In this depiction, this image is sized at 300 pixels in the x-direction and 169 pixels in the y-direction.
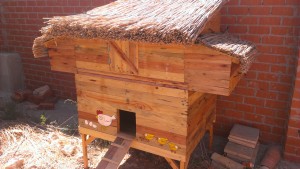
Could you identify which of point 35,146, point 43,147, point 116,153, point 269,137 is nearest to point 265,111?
point 269,137

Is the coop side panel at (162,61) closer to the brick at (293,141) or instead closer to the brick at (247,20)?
the brick at (247,20)

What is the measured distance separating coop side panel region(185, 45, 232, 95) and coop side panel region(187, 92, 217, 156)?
0.24 meters

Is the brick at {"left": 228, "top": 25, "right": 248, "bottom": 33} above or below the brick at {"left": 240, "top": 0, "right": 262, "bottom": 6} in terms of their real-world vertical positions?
below

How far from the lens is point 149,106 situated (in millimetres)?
2973

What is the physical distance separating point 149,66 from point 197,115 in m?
0.85

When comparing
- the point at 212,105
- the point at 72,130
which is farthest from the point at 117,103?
the point at 72,130

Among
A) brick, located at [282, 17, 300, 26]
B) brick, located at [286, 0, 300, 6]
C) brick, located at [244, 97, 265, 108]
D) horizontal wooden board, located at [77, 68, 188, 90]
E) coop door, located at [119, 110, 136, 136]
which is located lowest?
coop door, located at [119, 110, 136, 136]

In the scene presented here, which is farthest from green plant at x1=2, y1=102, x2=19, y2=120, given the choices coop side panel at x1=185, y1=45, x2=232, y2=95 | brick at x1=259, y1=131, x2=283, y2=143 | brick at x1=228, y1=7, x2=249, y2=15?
brick at x1=259, y1=131, x2=283, y2=143

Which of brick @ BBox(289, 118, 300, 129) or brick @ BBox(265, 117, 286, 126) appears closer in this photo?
brick @ BBox(289, 118, 300, 129)

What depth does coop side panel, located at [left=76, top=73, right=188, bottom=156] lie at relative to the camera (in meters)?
2.83

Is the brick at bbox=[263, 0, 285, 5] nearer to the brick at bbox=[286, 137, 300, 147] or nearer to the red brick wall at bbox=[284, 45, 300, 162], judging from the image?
the red brick wall at bbox=[284, 45, 300, 162]

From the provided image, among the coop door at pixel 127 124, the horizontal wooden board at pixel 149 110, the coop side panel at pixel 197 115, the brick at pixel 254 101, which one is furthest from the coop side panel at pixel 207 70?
the brick at pixel 254 101

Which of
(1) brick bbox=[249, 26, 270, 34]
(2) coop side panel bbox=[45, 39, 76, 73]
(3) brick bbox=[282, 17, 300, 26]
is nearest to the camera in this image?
(2) coop side panel bbox=[45, 39, 76, 73]

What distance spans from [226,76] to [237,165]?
1760mm
